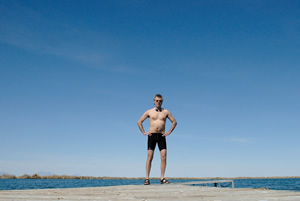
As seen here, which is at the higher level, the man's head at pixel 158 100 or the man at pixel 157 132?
the man's head at pixel 158 100

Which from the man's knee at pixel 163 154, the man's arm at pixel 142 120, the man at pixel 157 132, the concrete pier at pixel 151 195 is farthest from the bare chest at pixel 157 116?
the concrete pier at pixel 151 195

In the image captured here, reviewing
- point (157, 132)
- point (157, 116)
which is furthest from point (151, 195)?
point (157, 116)

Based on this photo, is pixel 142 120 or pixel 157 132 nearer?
pixel 157 132

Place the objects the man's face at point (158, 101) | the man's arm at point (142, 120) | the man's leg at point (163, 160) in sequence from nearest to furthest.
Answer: the man's face at point (158, 101) → the man's leg at point (163, 160) → the man's arm at point (142, 120)

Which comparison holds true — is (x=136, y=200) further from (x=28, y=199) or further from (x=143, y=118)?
(x=143, y=118)

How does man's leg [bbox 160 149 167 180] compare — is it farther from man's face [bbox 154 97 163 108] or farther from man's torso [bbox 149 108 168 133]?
man's face [bbox 154 97 163 108]

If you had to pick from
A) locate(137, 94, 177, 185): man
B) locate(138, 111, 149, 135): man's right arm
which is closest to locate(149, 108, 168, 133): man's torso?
locate(137, 94, 177, 185): man

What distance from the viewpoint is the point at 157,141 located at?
879 cm

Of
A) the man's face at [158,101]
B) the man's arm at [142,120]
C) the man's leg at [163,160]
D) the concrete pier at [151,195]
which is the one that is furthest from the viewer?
the man's arm at [142,120]

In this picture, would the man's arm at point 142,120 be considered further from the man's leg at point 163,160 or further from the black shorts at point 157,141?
the man's leg at point 163,160

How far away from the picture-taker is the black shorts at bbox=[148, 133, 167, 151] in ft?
28.6

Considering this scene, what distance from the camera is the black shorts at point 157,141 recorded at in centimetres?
873

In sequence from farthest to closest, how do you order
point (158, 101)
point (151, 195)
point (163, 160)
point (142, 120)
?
1. point (142, 120)
2. point (163, 160)
3. point (158, 101)
4. point (151, 195)

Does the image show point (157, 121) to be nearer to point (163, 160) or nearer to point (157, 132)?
point (157, 132)
